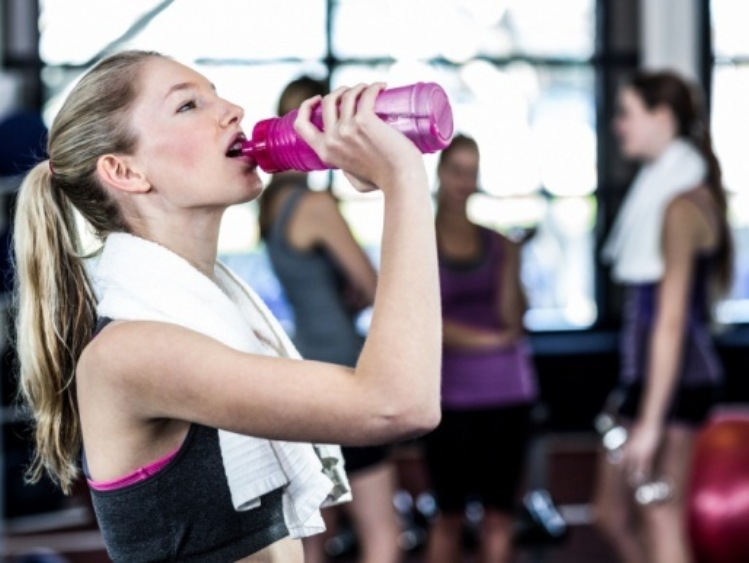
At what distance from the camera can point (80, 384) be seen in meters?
1.25

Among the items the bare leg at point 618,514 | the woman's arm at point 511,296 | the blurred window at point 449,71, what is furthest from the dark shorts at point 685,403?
the blurred window at point 449,71

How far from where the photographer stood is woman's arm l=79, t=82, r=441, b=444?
3.53 ft

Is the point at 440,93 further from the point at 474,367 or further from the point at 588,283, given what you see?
the point at 588,283

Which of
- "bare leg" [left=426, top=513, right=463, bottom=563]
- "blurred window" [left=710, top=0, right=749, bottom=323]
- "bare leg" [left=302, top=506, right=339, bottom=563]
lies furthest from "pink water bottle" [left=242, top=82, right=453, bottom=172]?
"blurred window" [left=710, top=0, right=749, bottom=323]

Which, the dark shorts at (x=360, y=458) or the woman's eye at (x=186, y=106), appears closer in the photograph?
the woman's eye at (x=186, y=106)

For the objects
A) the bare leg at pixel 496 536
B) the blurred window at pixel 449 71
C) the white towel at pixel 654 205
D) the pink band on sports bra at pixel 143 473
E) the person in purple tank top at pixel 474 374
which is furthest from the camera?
the blurred window at pixel 449 71

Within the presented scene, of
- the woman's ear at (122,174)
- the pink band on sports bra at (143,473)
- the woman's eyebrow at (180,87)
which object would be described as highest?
the woman's eyebrow at (180,87)

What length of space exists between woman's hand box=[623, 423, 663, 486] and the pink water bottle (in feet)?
6.24

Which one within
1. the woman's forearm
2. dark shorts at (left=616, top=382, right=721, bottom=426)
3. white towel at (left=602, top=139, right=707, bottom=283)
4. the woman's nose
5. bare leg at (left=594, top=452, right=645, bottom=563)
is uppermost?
the woman's nose

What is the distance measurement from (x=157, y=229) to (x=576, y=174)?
159 inches

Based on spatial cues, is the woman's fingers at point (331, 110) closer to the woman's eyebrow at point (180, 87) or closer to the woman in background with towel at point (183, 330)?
the woman in background with towel at point (183, 330)

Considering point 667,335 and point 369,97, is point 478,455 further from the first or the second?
point 369,97

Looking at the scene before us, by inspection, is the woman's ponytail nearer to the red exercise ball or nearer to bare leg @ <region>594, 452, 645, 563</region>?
bare leg @ <region>594, 452, 645, 563</region>

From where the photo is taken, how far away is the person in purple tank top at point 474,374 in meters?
3.33
